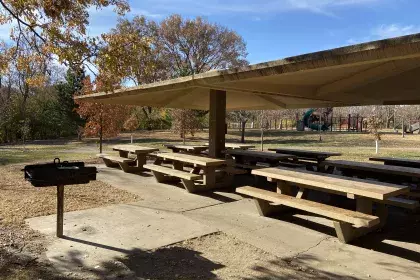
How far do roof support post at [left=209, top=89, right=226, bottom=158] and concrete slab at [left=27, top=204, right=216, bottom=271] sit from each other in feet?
8.79

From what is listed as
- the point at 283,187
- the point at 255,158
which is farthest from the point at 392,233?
the point at 255,158

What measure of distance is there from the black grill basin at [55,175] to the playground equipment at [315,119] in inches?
1528

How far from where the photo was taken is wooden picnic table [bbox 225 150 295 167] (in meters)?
7.62

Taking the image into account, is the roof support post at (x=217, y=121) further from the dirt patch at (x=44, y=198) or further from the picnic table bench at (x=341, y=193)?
the picnic table bench at (x=341, y=193)

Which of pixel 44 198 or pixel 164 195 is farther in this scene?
pixel 164 195

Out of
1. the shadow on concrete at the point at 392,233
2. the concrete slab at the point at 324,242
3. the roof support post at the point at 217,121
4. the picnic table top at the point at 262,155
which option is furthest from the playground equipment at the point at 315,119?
the concrete slab at the point at 324,242

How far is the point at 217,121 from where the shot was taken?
24.7 feet

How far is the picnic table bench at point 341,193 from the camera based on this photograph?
154 inches

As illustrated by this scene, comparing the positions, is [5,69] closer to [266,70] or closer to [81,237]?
[81,237]

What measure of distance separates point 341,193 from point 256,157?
3.71m

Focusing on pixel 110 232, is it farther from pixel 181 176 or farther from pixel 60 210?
pixel 181 176

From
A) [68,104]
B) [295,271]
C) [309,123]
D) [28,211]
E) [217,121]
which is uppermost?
[68,104]

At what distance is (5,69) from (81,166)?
309 centimetres

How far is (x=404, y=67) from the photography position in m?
4.80
